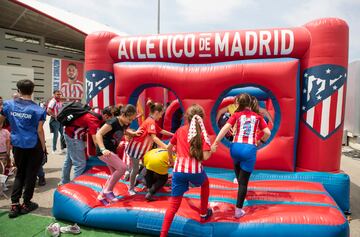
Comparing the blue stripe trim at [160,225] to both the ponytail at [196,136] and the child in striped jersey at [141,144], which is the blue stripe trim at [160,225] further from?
the ponytail at [196,136]

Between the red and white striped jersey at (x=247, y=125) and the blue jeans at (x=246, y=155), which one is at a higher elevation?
the red and white striped jersey at (x=247, y=125)

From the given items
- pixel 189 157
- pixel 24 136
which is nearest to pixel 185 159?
pixel 189 157

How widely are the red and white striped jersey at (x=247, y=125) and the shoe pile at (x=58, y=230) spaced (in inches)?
74.0

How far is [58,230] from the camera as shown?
2.77 metres

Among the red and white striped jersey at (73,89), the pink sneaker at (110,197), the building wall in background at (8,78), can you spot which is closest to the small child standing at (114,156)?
the pink sneaker at (110,197)

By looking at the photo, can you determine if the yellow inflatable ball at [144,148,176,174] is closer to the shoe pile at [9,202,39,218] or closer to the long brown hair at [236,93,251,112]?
the long brown hair at [236,93,251,112]

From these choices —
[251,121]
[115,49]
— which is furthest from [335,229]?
[115,49]

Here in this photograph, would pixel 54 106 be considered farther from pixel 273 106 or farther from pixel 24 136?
pixel 273 106

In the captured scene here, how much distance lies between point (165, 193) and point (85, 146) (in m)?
1.48

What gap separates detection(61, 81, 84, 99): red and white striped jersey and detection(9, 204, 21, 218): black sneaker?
69.4 feet

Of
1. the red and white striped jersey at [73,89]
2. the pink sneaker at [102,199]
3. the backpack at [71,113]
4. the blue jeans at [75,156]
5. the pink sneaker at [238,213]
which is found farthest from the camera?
the red and white striped jersey at [73,89]

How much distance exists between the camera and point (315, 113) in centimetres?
374

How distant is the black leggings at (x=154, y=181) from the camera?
325 cm

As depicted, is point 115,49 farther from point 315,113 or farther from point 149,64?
point 315,113
